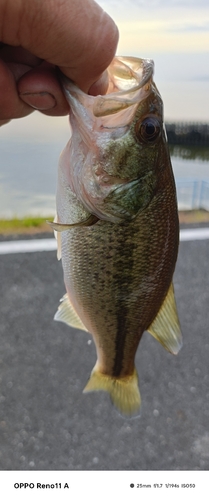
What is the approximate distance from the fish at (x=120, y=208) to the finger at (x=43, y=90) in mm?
25

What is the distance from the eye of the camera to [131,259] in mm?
1017

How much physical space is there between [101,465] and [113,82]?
187cm

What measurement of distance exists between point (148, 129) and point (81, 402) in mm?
→ 1939

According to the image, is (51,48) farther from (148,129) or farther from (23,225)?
(23,225)

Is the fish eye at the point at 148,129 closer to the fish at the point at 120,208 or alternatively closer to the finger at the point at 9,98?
the fish at the point at 120,208

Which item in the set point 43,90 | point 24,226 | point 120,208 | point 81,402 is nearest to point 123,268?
point 120,208

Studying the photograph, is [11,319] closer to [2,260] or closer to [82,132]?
[2,260]

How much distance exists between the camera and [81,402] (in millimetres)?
2498

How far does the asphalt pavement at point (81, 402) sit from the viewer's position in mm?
2229

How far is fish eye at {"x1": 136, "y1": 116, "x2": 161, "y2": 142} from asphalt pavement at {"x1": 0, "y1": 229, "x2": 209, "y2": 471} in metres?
1.79

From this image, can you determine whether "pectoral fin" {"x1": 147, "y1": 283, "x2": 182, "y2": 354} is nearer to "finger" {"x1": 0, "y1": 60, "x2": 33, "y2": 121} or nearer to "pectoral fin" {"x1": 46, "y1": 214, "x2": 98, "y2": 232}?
"pectoral fin" {"x1": 46, "y1": 214, "x2": 98, "y2": 232}

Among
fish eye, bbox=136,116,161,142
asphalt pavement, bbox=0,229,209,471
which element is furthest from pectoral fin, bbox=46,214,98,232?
asphalt pavement, bbox=0,229,209,471

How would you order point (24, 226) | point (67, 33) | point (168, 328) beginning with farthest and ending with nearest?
1. point (24, 226)
2. point (168, 328)
3. point (67, 33)

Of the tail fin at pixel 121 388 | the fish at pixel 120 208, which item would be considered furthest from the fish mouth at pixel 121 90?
the tail fin at pixel 121 388
